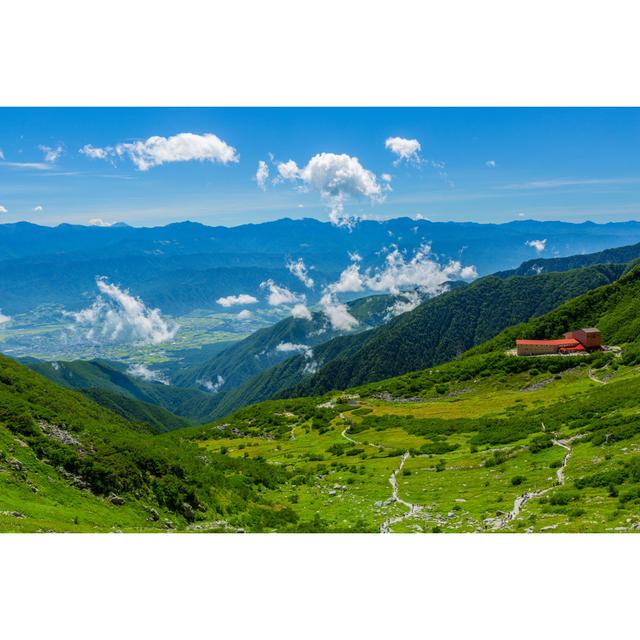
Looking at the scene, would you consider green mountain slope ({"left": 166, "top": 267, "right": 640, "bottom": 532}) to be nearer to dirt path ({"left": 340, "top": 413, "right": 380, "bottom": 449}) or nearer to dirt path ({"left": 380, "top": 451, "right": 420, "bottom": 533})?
dirt path ({"left": 380, "top": 451, "right": 420, "bottom": 533})

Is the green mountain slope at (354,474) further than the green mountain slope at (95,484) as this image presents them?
Yes

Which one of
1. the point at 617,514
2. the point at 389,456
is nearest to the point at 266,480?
the point at 389,456

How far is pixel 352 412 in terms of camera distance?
66625 millimetres

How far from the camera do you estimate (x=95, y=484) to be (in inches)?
853

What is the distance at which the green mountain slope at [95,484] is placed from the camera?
61.0ft

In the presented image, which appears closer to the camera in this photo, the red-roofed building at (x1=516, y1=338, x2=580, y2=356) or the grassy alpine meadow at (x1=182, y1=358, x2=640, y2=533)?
the grassy alpine meadow at (x1=182, y1=358, x2=640, y2=533)

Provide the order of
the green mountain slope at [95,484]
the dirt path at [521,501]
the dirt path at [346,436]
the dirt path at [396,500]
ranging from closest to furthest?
1. the green mountain slope at [95,484]
2. the dirt path at [521,501]
3. the dirt path at [396,500]
4. the dirt path at [346,436]

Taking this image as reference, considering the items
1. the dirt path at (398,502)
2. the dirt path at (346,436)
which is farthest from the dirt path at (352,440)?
the dirt path at (398,502)

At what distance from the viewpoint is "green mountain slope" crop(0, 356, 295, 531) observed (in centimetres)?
1858

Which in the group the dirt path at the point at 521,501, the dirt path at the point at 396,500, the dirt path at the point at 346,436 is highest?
the dirt path at the point at 521,501

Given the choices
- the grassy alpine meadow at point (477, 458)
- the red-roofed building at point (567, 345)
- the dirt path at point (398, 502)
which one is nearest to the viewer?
the grassy alpine meadow at point (477, 458)

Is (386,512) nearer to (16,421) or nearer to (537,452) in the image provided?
(537,452)

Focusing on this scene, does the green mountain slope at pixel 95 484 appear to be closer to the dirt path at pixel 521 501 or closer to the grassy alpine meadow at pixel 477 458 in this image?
the grassy alpine meadow at pixel 477 458

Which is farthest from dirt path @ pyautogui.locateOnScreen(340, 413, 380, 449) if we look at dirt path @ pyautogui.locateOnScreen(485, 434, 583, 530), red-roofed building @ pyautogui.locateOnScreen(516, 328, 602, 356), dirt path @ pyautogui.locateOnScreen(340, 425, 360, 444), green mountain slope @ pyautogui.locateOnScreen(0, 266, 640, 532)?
red-roofed building @ pyautogui.locateOnScreen(516, 328, 602, 356)
